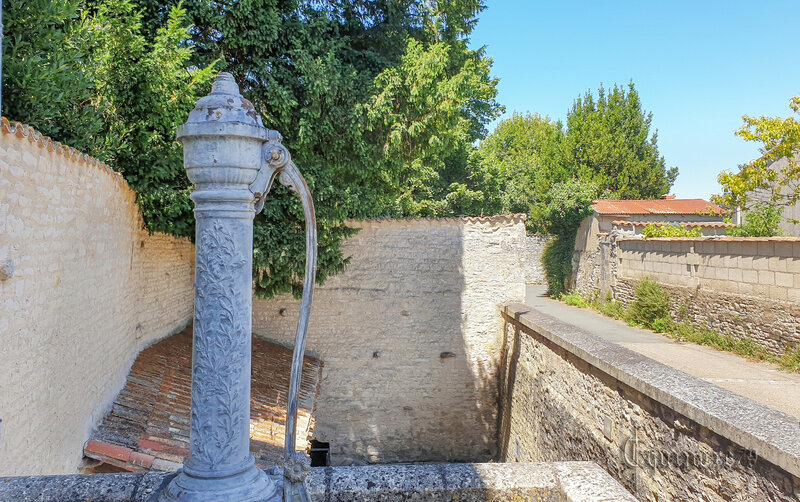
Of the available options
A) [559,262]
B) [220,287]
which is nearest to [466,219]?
[220,287]

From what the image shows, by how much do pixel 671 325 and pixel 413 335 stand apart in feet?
17.4

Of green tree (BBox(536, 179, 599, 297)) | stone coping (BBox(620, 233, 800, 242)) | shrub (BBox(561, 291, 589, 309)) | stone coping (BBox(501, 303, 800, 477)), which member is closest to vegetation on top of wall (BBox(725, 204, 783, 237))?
stone coping (BBox(620, 233, 800, 242))

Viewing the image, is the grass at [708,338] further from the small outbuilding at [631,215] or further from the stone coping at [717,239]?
the small outbuilding at [631,215]

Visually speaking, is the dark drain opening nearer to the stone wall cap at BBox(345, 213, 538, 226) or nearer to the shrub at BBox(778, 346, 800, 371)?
the stone wall cap at BBox(345, 213, 538, 226)

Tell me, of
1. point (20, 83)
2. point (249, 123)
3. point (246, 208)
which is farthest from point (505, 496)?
point (20, 83)

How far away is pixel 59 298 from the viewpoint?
386 centimetres

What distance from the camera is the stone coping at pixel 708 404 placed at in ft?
9.23

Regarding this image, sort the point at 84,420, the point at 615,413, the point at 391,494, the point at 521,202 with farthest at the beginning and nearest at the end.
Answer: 1. the point at 521,202
2. the point at 615,413
3. the point at 84,420
4. the point at 391,494

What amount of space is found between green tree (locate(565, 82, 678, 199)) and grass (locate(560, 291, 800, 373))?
16.6 meters

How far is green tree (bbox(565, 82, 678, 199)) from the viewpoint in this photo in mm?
28109

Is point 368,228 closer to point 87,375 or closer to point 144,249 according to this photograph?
point 144,249

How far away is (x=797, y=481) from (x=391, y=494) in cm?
207

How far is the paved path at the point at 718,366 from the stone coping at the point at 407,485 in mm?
3386

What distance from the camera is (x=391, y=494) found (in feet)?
8.23
